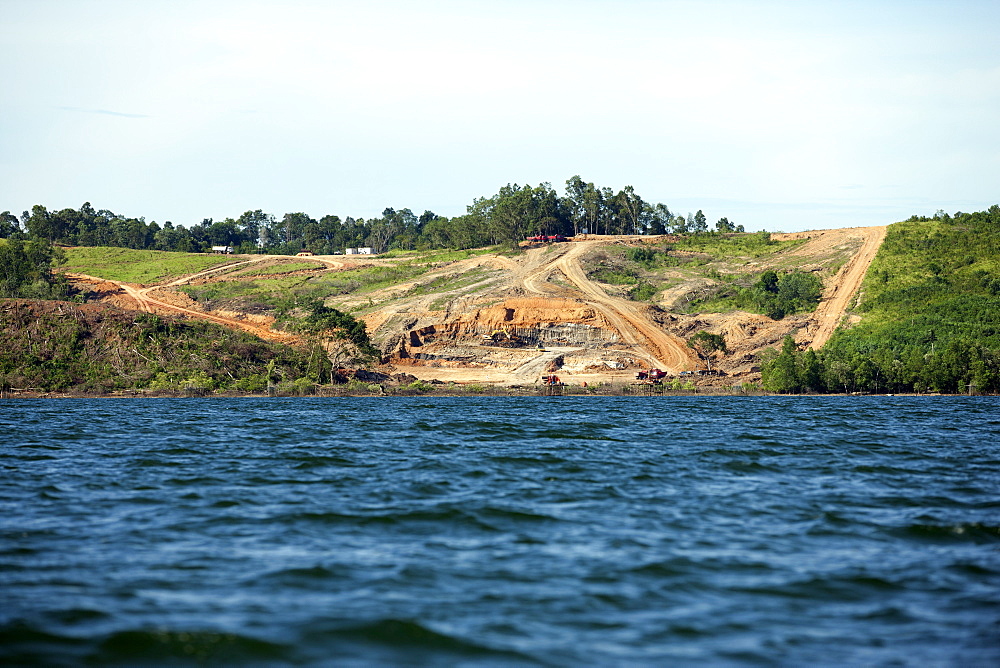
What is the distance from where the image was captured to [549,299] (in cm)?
10112

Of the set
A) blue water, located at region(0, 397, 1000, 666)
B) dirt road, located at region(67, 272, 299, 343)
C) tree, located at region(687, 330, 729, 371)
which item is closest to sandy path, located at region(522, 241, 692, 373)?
tree, located at region(687, 330, 729, 371)

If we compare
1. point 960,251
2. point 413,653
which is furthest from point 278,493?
point 960,251

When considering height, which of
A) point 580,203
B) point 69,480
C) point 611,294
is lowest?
point 69,480

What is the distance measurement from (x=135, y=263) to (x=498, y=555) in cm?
14958

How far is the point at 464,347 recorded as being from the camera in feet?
316

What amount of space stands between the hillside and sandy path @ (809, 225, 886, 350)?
23cm

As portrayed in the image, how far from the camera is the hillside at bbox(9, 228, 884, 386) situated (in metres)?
91.9

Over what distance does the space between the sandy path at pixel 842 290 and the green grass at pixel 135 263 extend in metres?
96.5

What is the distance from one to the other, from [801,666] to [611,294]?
96.5 meters

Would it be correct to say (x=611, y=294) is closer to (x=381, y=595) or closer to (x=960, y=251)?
(x=960, y=251)

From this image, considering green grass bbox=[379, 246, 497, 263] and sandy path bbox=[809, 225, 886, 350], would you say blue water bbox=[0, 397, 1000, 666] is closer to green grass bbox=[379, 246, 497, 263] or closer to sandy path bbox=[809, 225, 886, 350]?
sandy path bbox=[809, 225, 886, 350]

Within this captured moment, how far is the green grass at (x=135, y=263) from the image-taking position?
463ft

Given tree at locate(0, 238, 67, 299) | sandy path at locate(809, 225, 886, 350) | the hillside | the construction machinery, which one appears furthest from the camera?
tree at locate(0, 238, 67, 299)

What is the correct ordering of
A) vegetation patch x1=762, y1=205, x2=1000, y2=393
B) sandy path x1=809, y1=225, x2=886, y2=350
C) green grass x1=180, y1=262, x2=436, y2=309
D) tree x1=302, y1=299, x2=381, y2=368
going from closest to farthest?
vegetation patch x1=762, y1=205, x2=1000, y2=393 → tree x1=302, y1=299, x2=381, y2=368 → sandy path x1=809, y1=225, x2=886, y2=350 → green grass x1=180, y1=262, x2=436, y2=309
